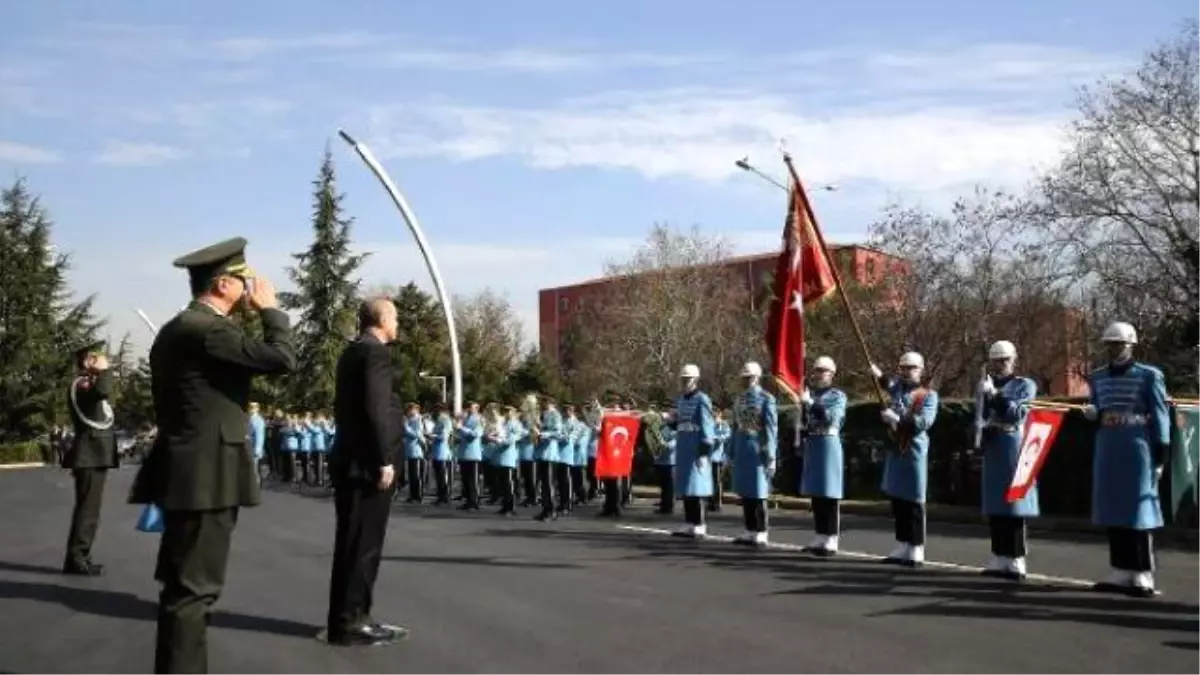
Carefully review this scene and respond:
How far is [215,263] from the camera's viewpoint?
630 cm

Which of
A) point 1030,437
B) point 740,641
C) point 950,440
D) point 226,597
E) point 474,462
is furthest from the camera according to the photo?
point 474,462

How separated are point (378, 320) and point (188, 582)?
2581 millimetres

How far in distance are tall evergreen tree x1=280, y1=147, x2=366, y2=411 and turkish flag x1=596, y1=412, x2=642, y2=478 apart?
44.7 m

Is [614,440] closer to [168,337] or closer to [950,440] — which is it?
[950,440]

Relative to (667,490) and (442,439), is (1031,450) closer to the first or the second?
(667,490)

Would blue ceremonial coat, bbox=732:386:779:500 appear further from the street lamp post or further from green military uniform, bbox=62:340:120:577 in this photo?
the street lamp post

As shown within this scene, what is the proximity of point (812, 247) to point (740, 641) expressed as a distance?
6.18 m

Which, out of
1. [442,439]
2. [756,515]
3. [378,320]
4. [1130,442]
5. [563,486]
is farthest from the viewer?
[442,439]

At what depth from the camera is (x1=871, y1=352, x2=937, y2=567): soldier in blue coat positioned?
1237 cm

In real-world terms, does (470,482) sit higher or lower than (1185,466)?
lower

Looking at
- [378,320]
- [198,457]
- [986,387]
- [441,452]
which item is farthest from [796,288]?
[441,452]

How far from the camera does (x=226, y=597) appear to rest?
32.7ft

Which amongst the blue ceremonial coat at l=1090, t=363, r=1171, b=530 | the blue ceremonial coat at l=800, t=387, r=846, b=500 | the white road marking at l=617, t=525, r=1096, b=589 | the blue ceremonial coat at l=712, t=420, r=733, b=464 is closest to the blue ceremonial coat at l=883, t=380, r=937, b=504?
the white road marking at l=617, t=525, r=1096, b=589

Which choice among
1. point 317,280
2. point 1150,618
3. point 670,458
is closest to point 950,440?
point 670,458
